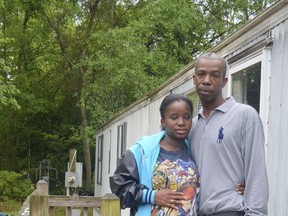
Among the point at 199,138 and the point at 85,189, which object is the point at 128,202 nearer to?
the point at 199,138

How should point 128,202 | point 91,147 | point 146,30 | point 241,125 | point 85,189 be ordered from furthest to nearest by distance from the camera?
point 91,147, point 85,189, point 146,30, point 128,202, point 241,125

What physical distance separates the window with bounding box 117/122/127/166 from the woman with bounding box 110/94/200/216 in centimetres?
911

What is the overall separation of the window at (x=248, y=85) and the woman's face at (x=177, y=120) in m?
1.73

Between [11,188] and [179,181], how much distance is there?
54.5 feet

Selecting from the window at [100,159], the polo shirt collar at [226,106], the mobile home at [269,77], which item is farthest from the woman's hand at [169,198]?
the window at [100,159]

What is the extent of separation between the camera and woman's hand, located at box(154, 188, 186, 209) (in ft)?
7.32

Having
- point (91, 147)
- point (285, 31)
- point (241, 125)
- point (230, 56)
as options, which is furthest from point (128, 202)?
point (91, 147)

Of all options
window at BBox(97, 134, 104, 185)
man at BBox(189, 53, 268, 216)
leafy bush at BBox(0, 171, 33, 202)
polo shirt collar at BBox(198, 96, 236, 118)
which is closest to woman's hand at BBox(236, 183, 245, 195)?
man at BBox(189, 53, 268, 216)

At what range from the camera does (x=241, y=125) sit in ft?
7.14

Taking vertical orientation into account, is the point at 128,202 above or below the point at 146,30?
below

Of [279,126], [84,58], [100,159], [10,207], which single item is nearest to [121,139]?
[100,159]

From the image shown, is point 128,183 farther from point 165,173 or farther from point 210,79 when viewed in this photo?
point 210,79

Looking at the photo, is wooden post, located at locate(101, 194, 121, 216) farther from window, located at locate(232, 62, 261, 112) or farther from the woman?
window, located at locate(232, 62, 261, 112)

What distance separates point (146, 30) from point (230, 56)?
46.8 ft
